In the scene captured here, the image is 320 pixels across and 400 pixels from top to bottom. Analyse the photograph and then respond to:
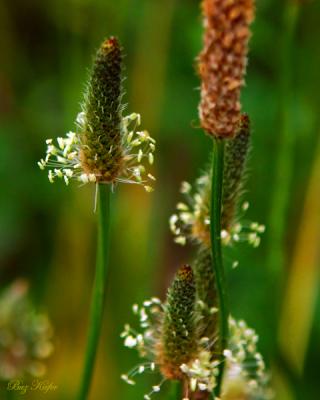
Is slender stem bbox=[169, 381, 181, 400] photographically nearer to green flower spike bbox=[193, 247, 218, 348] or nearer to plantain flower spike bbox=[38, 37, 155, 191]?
green flower spike bbox=[193, 247, 218, 348]

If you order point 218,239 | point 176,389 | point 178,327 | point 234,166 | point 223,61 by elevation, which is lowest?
point 176,389

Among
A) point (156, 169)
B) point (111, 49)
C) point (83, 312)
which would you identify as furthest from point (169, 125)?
point (111, 49)

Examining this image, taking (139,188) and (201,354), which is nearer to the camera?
(201,354)

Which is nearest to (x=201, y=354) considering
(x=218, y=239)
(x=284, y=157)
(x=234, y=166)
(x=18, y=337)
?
(x=218, y=239)

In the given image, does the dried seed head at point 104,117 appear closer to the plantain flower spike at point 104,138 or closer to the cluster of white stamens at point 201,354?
the plantain flower spike at point 104,138

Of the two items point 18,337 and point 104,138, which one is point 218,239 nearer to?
point 104,138

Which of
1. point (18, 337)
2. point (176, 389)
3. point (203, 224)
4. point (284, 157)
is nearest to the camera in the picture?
point (176, 389)
